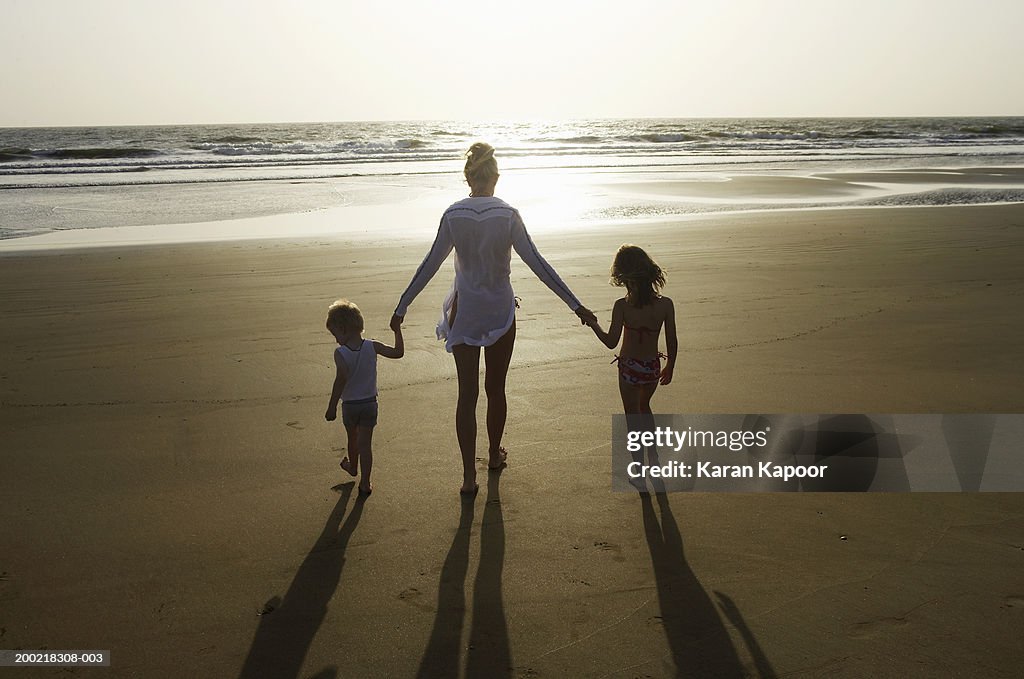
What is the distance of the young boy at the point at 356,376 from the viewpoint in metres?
4.25

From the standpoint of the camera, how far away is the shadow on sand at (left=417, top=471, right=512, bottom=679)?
9.79ft

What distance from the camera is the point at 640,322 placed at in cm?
450

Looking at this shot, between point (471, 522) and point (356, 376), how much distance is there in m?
1.00

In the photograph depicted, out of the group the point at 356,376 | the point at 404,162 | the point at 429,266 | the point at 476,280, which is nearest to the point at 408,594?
the point at 356,376

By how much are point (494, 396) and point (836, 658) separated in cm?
230

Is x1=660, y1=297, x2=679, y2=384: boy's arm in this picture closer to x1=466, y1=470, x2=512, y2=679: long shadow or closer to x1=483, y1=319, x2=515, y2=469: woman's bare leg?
x1=483, y1=319, x2=515, y2=469: woman's bare leg

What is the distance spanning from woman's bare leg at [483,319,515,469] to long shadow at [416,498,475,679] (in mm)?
663

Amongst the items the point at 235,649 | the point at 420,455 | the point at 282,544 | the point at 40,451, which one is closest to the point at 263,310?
the point at 40,451

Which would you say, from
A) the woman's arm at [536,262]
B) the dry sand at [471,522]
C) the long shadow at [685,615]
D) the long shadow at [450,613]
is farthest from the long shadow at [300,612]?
the woman's arm at [536,262]

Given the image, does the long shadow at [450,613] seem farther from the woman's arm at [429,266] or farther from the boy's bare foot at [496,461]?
the woman's arm at [429,266]

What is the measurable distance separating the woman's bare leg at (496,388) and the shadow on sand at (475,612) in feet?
1.82

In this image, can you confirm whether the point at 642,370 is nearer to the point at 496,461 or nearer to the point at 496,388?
the point at 496,388

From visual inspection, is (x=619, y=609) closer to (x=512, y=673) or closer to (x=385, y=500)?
(x=512, y=673)

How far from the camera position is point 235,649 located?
3.09 metres
